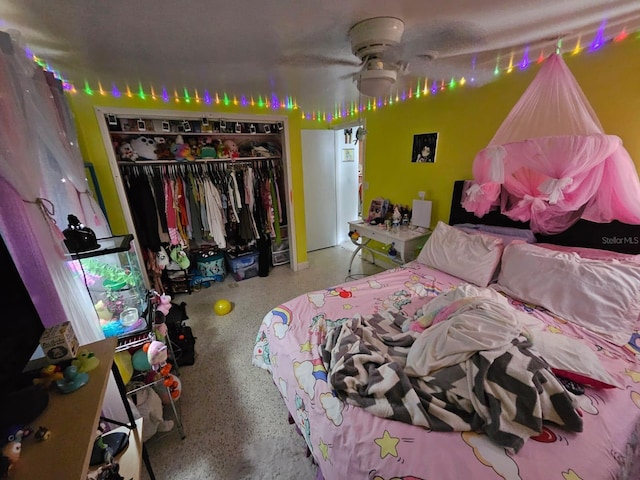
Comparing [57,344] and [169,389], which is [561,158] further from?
[169,389]

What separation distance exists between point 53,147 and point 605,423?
283cm

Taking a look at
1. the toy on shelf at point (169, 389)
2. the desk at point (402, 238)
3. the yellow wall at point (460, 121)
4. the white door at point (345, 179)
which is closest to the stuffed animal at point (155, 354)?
the toy on shelf at point (169, 389)

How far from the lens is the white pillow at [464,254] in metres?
1.91

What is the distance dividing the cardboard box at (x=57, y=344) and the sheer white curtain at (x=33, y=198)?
168 mm

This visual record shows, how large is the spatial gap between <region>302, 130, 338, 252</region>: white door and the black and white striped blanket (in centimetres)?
313

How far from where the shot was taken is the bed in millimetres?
862

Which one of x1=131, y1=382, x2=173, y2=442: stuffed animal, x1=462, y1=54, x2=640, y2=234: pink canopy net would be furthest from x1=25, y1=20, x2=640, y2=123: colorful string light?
x1=131, y1=382, x2=173, y2=442: stuffed animal

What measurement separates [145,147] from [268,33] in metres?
2.06

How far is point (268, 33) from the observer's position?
1.34 metres

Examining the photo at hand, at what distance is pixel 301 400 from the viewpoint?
1204 millimetres

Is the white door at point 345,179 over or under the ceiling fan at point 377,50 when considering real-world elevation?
under

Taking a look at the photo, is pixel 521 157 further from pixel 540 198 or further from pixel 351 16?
pixel 351 16

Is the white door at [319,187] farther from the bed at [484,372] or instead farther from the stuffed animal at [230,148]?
the bed at [484,372]

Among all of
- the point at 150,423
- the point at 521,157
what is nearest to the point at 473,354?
the point at 521,157
